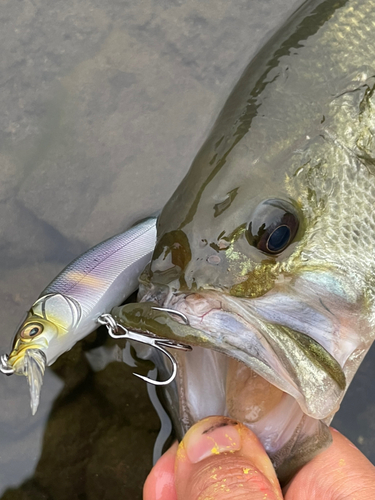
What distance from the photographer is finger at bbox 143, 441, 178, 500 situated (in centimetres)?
186

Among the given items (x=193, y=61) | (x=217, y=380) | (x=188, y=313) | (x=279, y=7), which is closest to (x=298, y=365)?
(x=188, y=313)

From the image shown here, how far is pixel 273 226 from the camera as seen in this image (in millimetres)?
1595

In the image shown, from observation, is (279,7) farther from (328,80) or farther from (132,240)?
(132,240)

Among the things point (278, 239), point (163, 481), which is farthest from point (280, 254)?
point (163, 481)

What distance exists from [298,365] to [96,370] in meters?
1.22

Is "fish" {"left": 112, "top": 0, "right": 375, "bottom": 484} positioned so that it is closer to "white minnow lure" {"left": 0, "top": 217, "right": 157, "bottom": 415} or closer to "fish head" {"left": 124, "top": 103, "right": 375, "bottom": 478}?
"fish head" {"left": 124, "top": 103, "right": 375, "bottom": 478}

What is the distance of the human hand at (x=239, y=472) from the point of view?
59.9 inches

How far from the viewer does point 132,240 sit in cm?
204

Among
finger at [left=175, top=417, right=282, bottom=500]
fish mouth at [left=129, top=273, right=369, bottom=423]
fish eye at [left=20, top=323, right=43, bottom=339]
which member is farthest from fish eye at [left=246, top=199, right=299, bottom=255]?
fish eye at [left=20, top=323, right=43, bottom=339]

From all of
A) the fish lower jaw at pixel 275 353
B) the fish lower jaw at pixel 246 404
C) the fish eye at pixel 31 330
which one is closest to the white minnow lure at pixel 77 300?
the fish eye at pixel 31 330

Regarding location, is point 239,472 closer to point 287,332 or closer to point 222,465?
point 222,465

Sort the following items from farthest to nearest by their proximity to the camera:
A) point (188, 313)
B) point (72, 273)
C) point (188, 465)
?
point (72, 273)
point (188, 465)
point (188, 313)

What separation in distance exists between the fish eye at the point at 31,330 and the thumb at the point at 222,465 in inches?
25.8

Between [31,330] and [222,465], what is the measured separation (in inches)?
32.1
